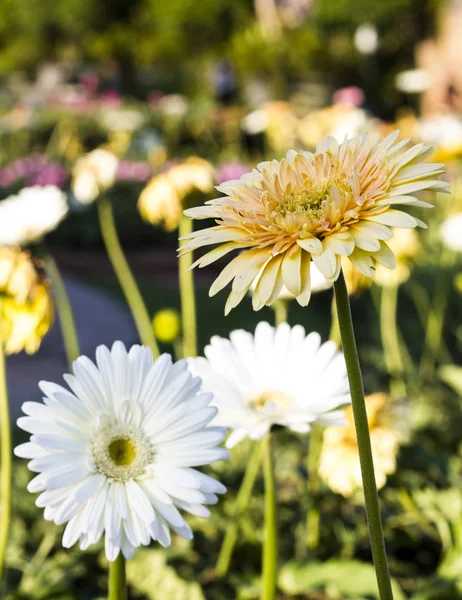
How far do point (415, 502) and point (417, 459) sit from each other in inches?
3.8

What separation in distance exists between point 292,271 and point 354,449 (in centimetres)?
77

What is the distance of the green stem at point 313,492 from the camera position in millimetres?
1404

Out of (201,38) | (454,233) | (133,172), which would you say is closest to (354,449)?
(454,233)

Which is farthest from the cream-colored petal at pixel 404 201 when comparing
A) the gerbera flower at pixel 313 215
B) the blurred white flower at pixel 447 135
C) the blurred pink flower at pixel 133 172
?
the blurred pink flower at pixel 133 172

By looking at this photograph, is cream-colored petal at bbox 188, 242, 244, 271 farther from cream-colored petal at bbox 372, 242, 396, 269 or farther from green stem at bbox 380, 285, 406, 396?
green stem at bbox 380, 285, 406, 396

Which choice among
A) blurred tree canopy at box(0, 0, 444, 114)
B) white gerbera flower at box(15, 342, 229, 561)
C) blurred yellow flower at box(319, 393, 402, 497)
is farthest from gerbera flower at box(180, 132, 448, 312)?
blurred tree canopy at box(0, 0, 444, 114)

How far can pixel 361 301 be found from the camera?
3.88 metres

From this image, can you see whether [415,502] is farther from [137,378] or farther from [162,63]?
[162,63]

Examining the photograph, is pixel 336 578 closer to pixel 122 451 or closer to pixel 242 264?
pixel 122 451

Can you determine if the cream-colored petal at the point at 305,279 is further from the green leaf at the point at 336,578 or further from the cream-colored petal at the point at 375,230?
the green leaf at the point at 336,578

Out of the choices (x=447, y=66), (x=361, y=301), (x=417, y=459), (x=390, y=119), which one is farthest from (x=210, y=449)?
(x=390, y=119)

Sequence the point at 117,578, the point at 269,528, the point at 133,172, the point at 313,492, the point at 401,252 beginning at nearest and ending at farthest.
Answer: the point at 117,578, the point at 269,528, the point at 313,492, the point at 401,252, the point at 133,172

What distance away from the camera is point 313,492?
4.72 ft

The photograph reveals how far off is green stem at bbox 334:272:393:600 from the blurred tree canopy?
40.9ft
